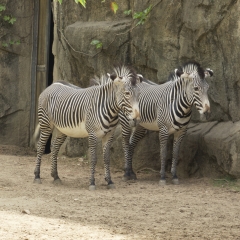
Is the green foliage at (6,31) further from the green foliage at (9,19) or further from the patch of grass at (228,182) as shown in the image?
the patch of grass at (228,182)

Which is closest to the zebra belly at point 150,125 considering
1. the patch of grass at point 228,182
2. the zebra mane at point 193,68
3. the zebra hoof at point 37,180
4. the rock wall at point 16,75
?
the zebra mane at point 193,68

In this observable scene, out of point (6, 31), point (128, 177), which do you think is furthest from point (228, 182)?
point (6, 31)

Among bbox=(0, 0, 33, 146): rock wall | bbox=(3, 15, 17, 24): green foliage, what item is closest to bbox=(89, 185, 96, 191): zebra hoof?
bbox=(0, 0, 33, 146): rock wall

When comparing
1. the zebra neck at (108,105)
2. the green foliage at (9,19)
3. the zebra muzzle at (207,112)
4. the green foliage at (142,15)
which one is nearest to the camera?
the zebra neck at (108,105)

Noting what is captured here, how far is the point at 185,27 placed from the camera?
11109 millimetres

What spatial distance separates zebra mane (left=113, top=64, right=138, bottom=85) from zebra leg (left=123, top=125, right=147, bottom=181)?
5.79 feet

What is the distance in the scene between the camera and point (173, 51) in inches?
448

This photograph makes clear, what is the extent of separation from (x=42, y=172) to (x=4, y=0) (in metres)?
5.35

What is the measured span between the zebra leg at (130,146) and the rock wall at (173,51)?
0.32m

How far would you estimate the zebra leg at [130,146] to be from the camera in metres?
11.1

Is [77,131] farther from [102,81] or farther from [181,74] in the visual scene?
[181,74]

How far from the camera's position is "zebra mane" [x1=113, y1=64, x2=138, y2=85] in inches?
380

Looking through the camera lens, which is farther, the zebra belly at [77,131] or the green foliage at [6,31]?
the green foliage at [6,31]

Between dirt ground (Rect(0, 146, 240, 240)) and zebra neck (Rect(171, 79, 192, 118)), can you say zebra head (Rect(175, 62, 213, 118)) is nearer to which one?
zebra neck (Rect(171, 79, 192, 118))
